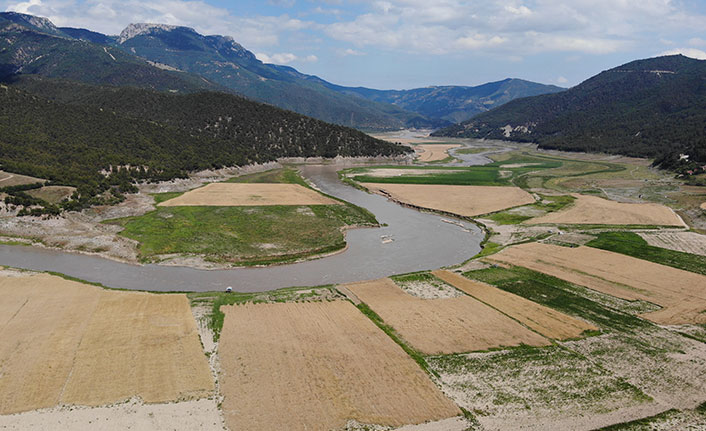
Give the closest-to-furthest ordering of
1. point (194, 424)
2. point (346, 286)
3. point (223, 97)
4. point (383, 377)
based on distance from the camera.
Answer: point (194, 424) → point (383, 377) → point (346, 286) → point (223, 97)

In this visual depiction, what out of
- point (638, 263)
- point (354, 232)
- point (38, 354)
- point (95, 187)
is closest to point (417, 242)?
point (354, 232)

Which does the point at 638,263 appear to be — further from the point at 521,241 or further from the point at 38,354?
the point at 38,354

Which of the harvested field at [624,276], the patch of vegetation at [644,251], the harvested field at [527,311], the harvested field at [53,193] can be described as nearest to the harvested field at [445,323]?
the harvested field at [527,311]

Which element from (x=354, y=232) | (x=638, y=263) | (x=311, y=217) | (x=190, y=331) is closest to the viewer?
(x=190, y=331)

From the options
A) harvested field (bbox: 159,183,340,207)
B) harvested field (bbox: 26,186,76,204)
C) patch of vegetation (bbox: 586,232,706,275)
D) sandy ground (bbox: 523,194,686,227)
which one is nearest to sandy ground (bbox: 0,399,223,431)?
patch of vegetation (bbox: 586,232,706,275)

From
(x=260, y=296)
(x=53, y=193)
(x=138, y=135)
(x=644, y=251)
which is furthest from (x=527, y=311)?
(x=138, y=135)

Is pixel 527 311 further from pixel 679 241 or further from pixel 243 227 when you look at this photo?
pixel 243 227

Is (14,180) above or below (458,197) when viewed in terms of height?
above

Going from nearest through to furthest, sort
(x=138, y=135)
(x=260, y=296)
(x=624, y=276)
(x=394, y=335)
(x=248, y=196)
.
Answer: (x=394, y=335) → (x=260, y=296) → (x=624, y=276) → (x=248, y=196) → (x=138, y=135)
